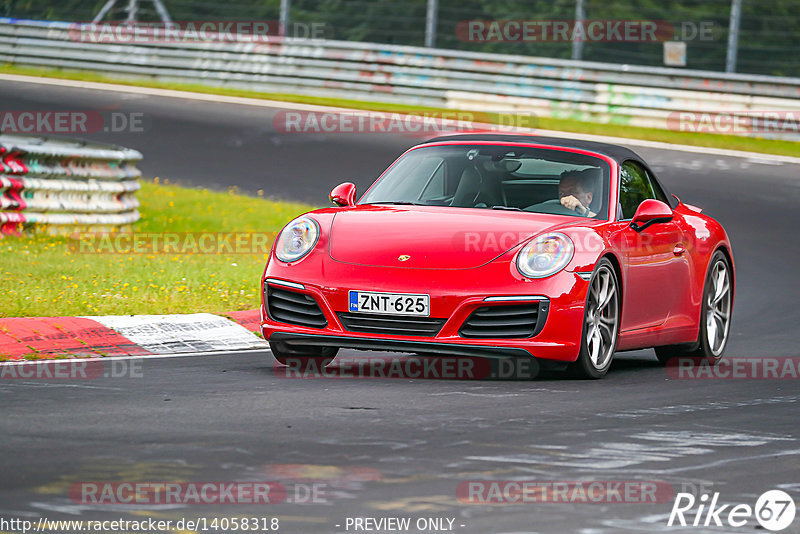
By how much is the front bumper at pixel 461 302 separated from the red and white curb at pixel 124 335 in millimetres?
1640

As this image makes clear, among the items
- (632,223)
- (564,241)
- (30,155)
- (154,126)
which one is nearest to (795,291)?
(632,223)

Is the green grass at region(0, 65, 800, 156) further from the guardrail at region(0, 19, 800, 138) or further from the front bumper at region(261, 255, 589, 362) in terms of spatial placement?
the front bumper at region(261, 255, 589, 362)

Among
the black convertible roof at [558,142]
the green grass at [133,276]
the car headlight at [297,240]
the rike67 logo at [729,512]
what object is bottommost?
the green grass at [133,276]

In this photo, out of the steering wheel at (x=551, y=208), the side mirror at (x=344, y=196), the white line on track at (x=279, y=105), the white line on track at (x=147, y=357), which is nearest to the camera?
the white line on track at (x=147, y=357)

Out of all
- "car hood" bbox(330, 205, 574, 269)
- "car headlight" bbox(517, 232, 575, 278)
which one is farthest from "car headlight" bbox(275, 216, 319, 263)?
"car headlight" bbox(517, 232, 575, 278)

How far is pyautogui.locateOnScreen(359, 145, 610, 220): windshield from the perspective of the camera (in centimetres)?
895

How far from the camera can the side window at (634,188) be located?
9.21m

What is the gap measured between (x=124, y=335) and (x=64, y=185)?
5.78m

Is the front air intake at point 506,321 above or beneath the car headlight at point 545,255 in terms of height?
beneath

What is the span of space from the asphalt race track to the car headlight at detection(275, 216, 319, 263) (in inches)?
26.6

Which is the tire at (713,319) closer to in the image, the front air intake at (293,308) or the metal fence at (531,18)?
the front air intake at (293,308)

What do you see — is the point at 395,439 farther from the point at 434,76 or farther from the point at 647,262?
the point at 434,76

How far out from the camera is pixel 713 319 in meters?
10.2

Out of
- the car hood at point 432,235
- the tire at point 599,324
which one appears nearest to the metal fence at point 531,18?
the tire at point 599,324
